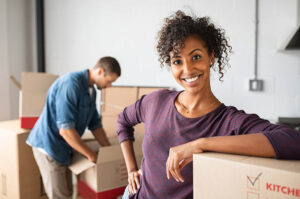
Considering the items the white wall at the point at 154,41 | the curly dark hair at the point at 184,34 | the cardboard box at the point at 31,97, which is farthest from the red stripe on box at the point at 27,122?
the curly dark hair at the point at 184,34

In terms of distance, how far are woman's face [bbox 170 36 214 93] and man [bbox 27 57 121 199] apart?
90 centimetres

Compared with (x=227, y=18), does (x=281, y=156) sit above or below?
below

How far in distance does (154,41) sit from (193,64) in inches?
54.0

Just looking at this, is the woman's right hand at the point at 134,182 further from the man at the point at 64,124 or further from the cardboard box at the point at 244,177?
the man at the point at 64,124

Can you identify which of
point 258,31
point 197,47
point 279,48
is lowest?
point 197,47

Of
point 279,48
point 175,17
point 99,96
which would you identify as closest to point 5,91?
point 99,96

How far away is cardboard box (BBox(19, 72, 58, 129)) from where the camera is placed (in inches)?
75.9

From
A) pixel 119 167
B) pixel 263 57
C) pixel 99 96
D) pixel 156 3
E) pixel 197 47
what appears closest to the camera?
pixel 197 47

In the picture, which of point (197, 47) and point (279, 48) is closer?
point (197, 47)

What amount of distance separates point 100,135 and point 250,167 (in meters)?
1.53

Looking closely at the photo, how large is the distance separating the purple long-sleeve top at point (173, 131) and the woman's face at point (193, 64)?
11 cm

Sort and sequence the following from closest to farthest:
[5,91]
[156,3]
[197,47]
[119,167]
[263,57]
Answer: [197,47], [119,167], [263,57], [156,3], [5,91]

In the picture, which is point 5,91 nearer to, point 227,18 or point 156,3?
point 156,3

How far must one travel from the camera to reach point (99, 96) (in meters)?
2.55
